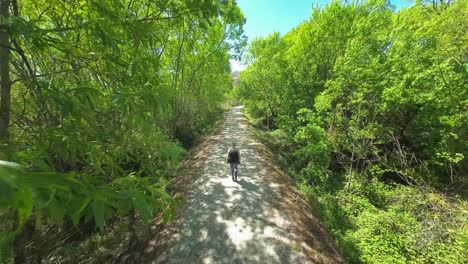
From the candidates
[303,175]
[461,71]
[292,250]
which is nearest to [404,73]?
[461,71]

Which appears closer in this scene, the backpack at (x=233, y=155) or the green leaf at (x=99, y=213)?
the green leaf at (x=99, y=213)

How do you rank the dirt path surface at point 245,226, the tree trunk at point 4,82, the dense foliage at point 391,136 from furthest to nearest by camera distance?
1. the dense foliage at point 391,136
2. the dirt path surface at point 245,226
3. the tree trunk at point 4,82

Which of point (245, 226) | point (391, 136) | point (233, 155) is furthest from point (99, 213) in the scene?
point (391, 136)

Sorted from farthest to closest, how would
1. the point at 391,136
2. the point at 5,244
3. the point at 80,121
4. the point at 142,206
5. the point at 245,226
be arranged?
the point at 391,136
the point at 245,226
the point at 80,121
the point at 142,206
the point at 5,244

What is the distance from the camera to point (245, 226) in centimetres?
591

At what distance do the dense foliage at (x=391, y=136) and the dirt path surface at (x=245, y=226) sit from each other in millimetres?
1263

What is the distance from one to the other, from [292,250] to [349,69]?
27.0 feet

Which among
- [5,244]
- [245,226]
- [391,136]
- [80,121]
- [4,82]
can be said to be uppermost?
[4,82]

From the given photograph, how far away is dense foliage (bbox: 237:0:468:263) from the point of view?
6.34 m

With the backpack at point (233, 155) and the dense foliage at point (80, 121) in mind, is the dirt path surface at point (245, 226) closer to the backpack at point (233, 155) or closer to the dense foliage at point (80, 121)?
the backpack at point (233, 155)

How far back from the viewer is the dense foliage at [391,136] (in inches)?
249

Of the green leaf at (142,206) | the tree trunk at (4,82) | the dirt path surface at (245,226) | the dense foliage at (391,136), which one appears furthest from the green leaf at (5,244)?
the dense foliage at (391,136)

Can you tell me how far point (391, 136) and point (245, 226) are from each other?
797 cm

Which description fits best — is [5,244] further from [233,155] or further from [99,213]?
[233,155]
